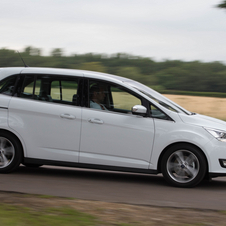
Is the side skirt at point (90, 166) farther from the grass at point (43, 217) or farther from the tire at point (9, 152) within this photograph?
the grass at point (43, 217)

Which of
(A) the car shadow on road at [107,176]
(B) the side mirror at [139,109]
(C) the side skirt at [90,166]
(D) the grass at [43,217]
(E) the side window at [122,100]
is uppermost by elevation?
(E) the side window at [122,100]

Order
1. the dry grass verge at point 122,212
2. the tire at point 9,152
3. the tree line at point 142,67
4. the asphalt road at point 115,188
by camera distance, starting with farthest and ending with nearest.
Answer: the tree line at point 142,67, the tire at point 9,152, the asphalt road at point 115,188, the dry grass verge at point 122,212

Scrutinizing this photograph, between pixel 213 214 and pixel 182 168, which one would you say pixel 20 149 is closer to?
pixel 182 168

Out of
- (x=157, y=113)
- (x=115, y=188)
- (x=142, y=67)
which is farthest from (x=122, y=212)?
(x=142, y=67)

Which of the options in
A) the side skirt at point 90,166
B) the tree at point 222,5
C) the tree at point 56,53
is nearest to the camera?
the side skirt at point 90,166

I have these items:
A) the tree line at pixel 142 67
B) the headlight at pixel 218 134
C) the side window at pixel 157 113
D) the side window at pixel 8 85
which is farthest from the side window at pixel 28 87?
the tree line at pixel 142 67

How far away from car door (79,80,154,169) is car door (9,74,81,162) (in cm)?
19

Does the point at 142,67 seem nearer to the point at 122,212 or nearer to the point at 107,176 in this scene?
the point at 107,176

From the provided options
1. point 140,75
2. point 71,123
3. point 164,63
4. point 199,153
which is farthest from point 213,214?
point 164,63

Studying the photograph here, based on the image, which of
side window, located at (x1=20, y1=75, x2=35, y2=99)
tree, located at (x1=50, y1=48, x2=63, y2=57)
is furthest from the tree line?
side window, located at (x1=20, y1=75, x2=35, y2=99)

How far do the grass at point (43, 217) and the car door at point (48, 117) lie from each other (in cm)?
201

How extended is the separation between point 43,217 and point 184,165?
2672 mm

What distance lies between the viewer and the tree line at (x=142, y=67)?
133 ft

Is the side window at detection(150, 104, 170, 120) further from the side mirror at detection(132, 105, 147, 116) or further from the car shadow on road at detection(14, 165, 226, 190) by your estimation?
the car shadow on road at detection(14, 165, 226, 190)
